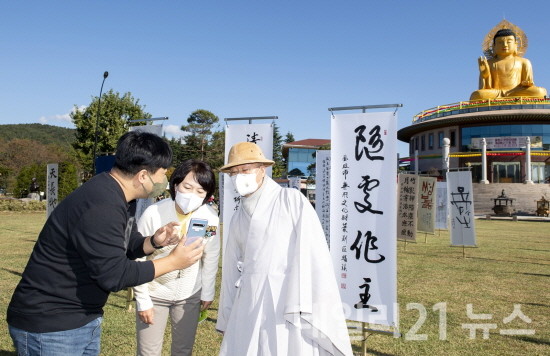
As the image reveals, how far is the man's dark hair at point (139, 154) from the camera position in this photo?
2.22m

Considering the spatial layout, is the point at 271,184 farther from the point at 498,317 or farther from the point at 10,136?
the point at 10,136

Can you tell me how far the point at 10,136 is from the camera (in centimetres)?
7994

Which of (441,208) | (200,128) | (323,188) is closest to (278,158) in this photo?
(200,128)

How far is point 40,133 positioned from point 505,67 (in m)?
82.2

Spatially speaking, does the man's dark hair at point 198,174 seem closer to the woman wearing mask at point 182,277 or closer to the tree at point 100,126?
the woman wearing mask at point 182,277

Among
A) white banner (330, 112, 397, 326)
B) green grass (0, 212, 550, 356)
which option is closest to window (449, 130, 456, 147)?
green grass (0, 212, 550, 356)

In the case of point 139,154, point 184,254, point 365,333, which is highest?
point 139,154

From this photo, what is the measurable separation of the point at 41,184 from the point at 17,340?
136ft

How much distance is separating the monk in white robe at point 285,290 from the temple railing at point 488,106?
47245 mm

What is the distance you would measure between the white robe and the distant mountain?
84.6 m

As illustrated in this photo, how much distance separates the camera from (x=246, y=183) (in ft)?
10.9

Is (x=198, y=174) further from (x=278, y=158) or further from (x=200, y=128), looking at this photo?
(x=278, y=158)

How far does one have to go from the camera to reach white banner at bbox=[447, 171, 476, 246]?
39.5 feet

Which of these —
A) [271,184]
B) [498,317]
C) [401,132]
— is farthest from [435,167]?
[271,184]
